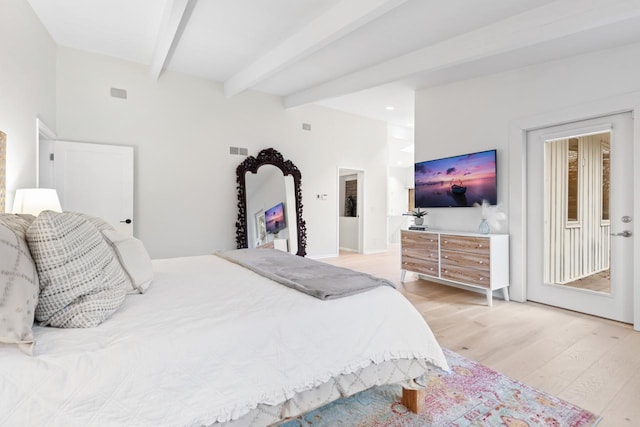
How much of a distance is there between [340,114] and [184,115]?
313cm

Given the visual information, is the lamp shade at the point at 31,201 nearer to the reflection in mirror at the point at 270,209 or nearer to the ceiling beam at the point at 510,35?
the reflection in mirror at the point at 270,209

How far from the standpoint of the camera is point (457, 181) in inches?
164

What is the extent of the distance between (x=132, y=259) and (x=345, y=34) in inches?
101

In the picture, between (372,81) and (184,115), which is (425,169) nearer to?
(372,81)

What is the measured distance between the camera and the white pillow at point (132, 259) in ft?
5.25

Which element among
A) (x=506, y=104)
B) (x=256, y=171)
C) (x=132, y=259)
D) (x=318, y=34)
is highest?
(x=318, y=34)

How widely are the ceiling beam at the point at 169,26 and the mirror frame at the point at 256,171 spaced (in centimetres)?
184

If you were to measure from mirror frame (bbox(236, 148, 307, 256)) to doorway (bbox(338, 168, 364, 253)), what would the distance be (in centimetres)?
154

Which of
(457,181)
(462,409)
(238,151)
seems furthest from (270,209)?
(462,409)

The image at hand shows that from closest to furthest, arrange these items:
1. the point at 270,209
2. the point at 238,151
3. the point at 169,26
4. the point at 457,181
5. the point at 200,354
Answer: the point at 200,354
the point at 169,26
the point at 457,181
the point at 238,151
the point at 270,209

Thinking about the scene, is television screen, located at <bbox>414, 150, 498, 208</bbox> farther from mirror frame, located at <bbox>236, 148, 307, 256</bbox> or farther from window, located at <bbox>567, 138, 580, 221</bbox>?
mirror frame, located at <bbox>236, 148, 307, 256</bbox>

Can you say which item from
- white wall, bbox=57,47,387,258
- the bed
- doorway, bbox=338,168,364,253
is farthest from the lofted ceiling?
doorway, bbox=338,168,364,253

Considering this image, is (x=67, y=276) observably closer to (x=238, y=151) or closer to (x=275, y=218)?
(x=238, y=151)

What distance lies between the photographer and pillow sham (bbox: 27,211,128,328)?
112 cm
